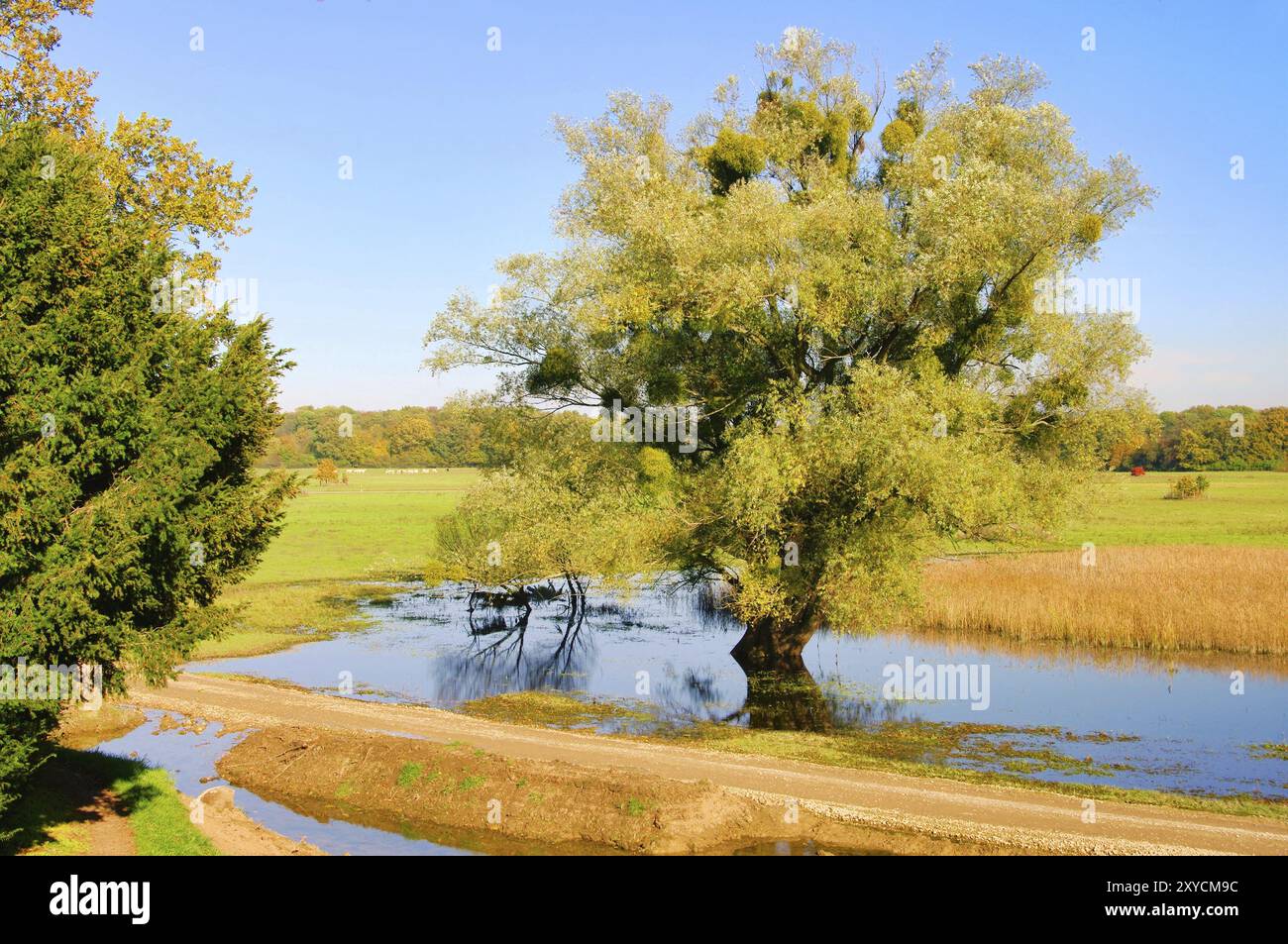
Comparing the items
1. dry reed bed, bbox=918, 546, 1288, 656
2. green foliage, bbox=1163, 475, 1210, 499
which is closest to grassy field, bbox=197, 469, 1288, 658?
dry reed bed, bbox=918, 546, 1288, 656

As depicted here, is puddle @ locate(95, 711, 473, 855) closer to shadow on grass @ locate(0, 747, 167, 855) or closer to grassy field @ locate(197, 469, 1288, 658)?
shadow on grass @ locate(0, 747, 167, 855)

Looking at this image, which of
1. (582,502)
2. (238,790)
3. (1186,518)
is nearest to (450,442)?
(1186,518)

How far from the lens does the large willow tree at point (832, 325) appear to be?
28.0 m

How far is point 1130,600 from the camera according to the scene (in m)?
38.4

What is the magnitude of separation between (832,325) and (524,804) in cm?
1693

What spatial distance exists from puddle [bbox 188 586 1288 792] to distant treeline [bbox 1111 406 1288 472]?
103165 mm

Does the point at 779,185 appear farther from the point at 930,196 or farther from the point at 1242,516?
the point at 1242,516

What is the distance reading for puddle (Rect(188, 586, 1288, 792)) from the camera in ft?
74.9

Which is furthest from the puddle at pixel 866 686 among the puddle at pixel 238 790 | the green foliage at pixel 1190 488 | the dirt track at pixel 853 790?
the green foliage at pixel 1190 488

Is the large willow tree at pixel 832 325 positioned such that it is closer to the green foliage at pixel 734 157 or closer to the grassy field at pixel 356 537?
the green foliage at pixel 734 157

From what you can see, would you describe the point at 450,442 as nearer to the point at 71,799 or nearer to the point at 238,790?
the point at 238,790

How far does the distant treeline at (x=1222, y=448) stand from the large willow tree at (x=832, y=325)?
106 meters
